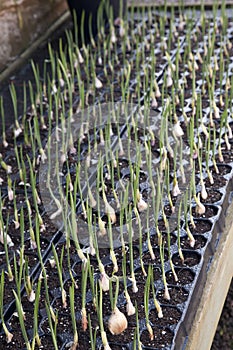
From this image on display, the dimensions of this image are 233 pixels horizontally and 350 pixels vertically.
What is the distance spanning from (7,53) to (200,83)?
691 mm

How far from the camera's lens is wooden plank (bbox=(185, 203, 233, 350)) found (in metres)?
1.45

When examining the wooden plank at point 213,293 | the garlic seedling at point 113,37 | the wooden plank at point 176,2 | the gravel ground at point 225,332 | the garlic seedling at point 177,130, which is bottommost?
the gravel ground at point 225,332

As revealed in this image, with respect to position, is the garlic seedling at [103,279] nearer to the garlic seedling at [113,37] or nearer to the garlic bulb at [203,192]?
the garlic bulb at [203,192]

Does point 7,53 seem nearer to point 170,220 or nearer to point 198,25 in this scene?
point 198,25

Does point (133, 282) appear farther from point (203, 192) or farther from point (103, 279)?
point (203, 192)

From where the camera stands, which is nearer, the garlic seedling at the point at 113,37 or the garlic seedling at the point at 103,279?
the garlic seedling at the point at 103,279

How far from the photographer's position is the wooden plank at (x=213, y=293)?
1.45 m

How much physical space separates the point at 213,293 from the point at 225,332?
0.82 meters

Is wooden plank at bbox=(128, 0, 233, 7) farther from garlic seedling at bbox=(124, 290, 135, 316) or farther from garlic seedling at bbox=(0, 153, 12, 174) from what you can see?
garlic seedling at bbox=(124, 290, 135, 316)

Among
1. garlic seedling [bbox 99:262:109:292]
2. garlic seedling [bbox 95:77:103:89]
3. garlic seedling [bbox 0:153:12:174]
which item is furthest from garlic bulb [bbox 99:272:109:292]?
garlic seedling [bbox 95:77:103:89]

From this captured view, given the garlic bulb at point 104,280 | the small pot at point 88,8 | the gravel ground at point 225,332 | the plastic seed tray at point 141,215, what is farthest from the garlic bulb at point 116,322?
the small pot at point 88,8

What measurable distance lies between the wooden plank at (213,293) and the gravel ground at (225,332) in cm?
60

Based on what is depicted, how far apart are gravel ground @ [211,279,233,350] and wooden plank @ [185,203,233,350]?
1.98ft

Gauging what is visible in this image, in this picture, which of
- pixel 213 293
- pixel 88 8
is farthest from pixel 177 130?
pixel 88 8
